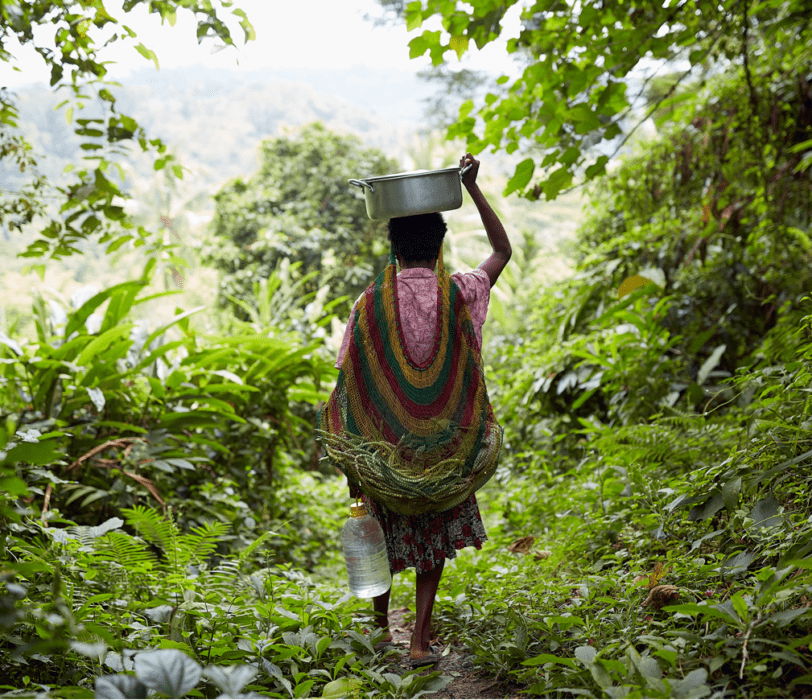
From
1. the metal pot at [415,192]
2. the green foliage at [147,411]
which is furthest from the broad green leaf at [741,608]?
the green foliage at [147,411]

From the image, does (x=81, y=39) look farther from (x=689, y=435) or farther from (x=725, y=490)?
(x=689, y=435)

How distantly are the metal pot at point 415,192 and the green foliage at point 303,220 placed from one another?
9.83 m

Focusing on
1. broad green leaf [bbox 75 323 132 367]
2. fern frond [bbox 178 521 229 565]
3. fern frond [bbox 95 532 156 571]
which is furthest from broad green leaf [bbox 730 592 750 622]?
broad green leaf [bbox 75 323 132 367]

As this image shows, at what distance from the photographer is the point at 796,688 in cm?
133

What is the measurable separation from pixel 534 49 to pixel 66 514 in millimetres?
3233

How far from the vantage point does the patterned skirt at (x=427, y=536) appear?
87.8 inches

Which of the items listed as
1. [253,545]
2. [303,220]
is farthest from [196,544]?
[303,220]

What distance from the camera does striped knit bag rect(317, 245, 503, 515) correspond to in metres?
2.13

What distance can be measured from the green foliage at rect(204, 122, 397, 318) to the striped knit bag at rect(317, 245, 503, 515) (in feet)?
32.1

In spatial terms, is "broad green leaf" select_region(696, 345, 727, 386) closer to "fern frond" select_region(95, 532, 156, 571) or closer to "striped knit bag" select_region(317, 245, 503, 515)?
"striped knit bag" select_region(317, 245, 503, 515)

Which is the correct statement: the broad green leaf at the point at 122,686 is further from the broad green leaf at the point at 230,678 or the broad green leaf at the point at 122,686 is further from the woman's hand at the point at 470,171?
the woman's hand at the point at 470,171

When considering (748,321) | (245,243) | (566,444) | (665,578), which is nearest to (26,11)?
(665,578)

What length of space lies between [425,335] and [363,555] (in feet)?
2.59

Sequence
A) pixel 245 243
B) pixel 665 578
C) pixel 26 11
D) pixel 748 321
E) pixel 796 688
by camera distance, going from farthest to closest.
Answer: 1. pixel 245 243
2. pixel 748 321
3. pixel 26 11
4. pixel 665 578
5. pixel 796 688
